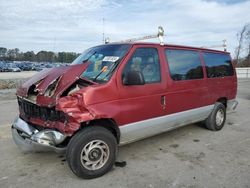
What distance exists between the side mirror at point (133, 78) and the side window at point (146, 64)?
0.12m

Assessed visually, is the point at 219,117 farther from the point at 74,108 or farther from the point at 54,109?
the point at 54,109

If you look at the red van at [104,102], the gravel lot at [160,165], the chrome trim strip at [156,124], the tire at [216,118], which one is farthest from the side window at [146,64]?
the tire at [216,118]

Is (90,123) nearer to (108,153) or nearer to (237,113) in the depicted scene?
(108,153)

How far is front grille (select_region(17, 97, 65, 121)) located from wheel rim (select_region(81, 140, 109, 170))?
0.55 meters

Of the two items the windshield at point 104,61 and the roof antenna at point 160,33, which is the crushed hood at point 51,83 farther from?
the roof antenna at point 160,33

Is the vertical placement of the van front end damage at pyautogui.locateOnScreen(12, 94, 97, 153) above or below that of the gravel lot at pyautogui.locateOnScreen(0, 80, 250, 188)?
above

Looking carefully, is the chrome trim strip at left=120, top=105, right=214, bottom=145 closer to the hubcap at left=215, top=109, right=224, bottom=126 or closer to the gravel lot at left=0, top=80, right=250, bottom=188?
the gravel lot at left=0, top=80, right=250, bottom=188

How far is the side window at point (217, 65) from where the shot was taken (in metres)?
5.82

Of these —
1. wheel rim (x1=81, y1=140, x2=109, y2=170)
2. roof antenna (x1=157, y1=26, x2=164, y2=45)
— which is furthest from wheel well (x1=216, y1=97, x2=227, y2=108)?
wheel rim (x1=81, y1=140, x2=109, y2=170)

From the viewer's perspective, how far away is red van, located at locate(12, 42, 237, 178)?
3.53 m

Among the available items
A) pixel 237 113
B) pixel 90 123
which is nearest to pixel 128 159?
pixel 90 123

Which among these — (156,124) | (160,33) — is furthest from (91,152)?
(160,33)

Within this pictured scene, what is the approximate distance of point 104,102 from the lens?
3.71 metres

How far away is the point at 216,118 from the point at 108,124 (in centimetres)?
329
